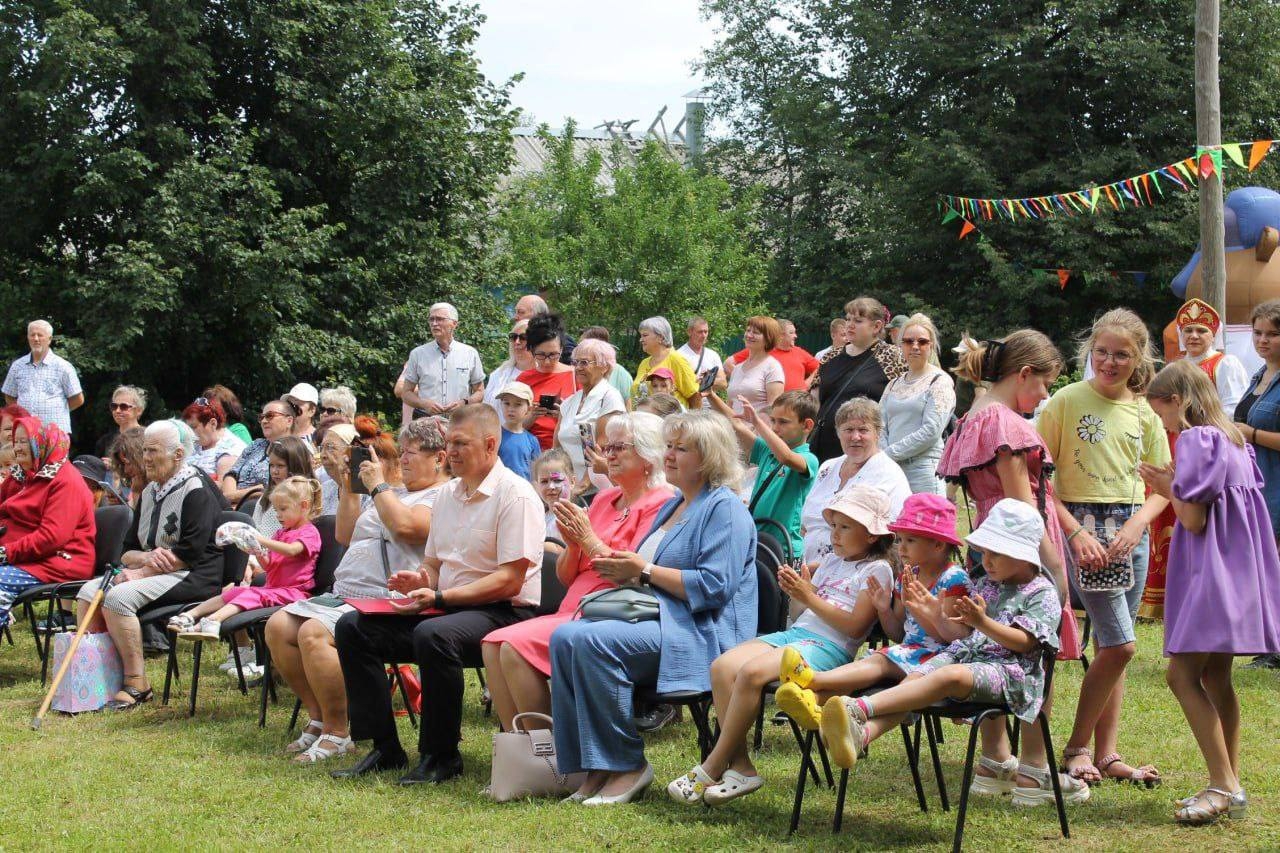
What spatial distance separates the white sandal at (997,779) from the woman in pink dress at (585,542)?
1.57m

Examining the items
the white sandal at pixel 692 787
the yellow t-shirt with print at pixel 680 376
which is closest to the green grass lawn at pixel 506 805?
the white sandal at pixel 692 787

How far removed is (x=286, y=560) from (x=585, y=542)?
234 cm

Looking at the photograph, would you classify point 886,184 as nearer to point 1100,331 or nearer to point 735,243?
point 735,243

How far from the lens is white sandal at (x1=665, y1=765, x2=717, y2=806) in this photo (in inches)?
186

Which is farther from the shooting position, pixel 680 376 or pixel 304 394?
pixel 304 394

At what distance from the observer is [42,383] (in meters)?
12.1

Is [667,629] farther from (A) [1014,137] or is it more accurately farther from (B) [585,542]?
(A) [1014,137]

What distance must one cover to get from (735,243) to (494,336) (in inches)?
389

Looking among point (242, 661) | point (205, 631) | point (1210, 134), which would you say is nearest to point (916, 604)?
point (205, 631)

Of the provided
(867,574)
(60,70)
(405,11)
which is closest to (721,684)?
(867,574)

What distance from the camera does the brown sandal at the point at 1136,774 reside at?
15.8ft

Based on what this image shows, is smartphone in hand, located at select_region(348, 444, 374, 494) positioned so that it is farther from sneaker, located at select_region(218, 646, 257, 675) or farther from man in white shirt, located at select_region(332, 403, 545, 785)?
sneaker, located at select_region(218, 646, 257, 675)

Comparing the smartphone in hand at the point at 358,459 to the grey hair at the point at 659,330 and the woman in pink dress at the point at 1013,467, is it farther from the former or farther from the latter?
the grey hair at the point at 659,330

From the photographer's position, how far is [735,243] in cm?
2872
